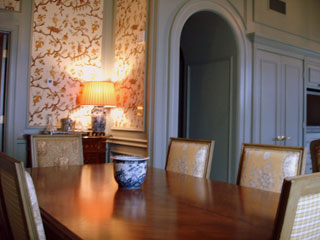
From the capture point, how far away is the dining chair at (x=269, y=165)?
154 cm

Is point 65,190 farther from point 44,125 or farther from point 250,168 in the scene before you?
point 44,125

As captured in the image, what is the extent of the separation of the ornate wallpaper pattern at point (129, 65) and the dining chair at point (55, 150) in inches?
34.0

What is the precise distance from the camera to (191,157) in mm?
2025

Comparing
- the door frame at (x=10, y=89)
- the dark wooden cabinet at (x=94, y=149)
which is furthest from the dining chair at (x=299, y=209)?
the door frame at (x=10, y=89)

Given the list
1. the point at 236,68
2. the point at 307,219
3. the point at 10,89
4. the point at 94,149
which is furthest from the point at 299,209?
the point at 236,68

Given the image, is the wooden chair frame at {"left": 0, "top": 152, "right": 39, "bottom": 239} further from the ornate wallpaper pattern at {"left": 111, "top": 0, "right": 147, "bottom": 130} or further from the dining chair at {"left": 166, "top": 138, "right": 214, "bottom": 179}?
the ornate wallpaper pattern at {"left": 111, "top": 0, "right": 147, "bottom": 130}

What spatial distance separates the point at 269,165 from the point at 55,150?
140cm

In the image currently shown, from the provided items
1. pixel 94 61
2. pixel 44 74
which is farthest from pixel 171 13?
pixel 44 74

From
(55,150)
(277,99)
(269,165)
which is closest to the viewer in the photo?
(269,165)

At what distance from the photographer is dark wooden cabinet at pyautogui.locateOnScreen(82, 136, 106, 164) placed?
122 inches

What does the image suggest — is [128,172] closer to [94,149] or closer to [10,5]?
[94,149]

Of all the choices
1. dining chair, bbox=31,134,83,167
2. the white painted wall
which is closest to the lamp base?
the white painted wall

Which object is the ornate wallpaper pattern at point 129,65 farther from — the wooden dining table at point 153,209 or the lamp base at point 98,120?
the wooden dining table at point 153,209

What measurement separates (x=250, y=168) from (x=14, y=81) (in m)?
2.42
